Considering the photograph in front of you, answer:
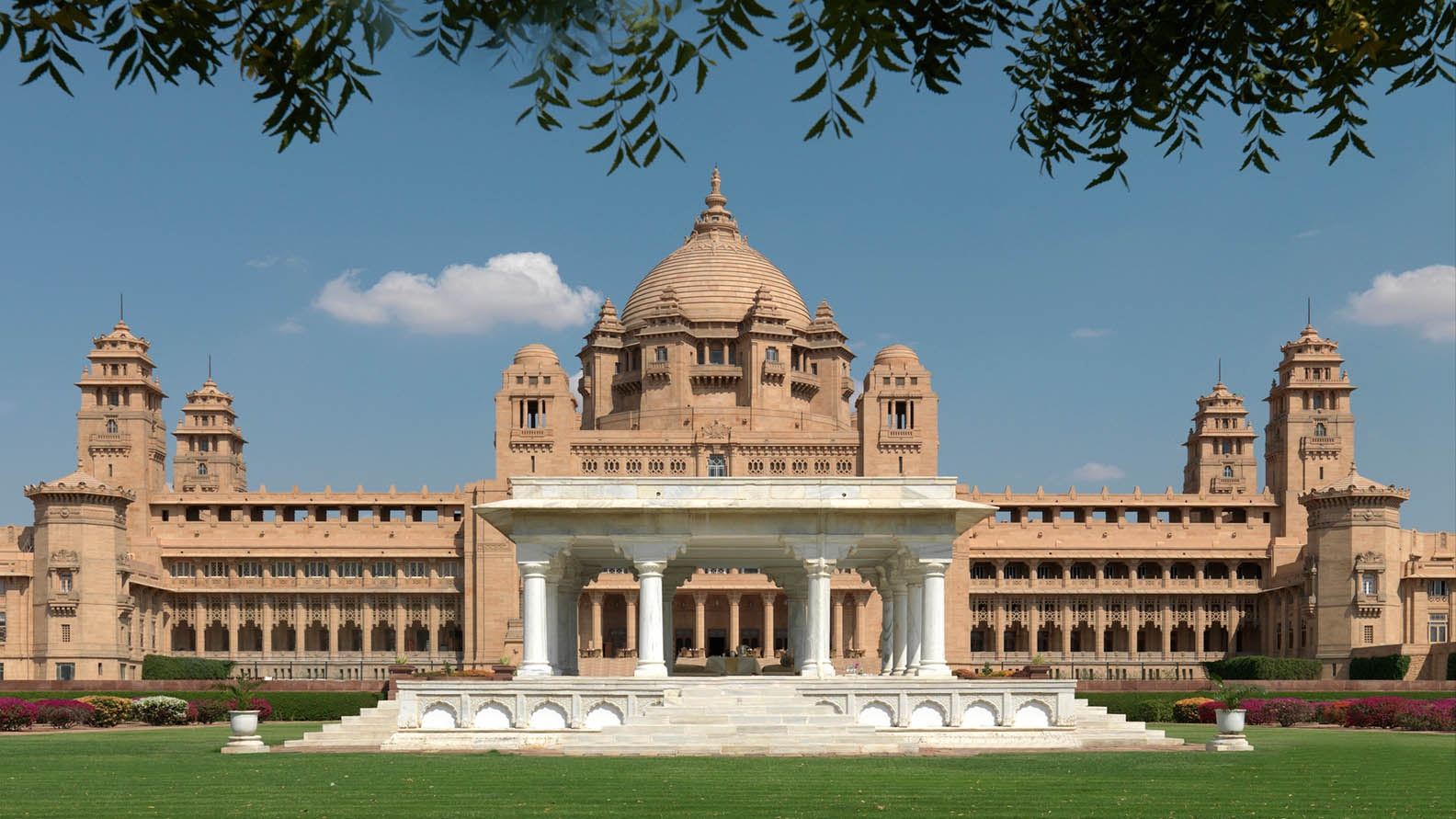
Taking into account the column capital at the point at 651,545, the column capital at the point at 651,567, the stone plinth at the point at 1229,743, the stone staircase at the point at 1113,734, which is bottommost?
the stone staircase at the point at 1113,734

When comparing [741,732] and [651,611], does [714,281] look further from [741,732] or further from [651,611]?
[741,732]

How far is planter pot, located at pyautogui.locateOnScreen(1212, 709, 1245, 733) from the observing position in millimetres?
33938

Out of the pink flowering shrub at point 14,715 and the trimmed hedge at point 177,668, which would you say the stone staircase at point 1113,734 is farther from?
the trimmed hedge at point 177,668

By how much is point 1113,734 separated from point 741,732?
9173 mm

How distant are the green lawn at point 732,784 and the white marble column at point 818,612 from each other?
8147 millimetres

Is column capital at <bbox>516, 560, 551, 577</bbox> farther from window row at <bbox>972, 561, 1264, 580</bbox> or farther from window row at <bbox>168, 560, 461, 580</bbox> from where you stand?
window row at <bbox>972, 561, 1264, 580</bbox>

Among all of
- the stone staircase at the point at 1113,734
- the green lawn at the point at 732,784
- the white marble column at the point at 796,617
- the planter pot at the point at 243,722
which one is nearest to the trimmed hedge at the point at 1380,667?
the white marble column at the point at 796,617

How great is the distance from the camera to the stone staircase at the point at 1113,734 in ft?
120

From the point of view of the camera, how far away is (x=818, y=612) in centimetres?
4181

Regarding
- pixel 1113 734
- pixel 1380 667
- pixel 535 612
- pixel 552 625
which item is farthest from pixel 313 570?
pixel 1113 734

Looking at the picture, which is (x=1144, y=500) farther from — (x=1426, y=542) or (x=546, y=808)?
(x=546, y=808)

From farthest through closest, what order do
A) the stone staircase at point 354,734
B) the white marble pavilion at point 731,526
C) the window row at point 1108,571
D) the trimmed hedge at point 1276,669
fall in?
the window row at point 1108,571 → the trimmed hedge at point 1276,669 → the white marble pavilion at point 731,526 → the stone staircase at point 354,734

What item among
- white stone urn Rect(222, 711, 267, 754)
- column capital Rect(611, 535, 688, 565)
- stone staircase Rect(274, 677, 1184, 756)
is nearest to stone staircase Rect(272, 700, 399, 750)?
stone staircase Rect(274, 677, 1184, 756)

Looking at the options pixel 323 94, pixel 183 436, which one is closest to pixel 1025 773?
pixel 323 94
